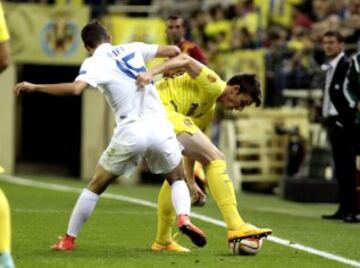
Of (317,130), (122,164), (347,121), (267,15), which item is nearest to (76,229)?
(122,164)

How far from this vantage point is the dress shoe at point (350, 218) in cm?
1447

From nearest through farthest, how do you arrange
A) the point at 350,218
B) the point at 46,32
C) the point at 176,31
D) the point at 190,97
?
the point at 190,97 < the point at 350,218 < the point at 176,31 < the point at 46,32

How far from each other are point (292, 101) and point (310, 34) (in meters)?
1.45

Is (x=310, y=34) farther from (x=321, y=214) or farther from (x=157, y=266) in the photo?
(x=157, y=266)

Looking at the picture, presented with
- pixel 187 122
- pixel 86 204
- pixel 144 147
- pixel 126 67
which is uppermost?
pixel 126 67

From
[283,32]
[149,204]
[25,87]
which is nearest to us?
[25,87]

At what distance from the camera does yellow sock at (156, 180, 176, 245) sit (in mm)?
10492

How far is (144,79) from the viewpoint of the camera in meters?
9.91

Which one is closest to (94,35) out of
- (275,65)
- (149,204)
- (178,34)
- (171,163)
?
(171,163)

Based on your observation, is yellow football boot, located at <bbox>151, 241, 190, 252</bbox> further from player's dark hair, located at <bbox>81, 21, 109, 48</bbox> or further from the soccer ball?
player's dark hair, located at <bbox>81, 21, 109, 48</bbox>

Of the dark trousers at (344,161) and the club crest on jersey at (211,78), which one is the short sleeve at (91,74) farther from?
the dark trousers at (344,161)

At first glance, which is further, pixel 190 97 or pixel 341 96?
pixel 341 96

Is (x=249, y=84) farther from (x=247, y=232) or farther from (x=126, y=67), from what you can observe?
(x=247, y=232)

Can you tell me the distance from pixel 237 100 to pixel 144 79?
0.94m
